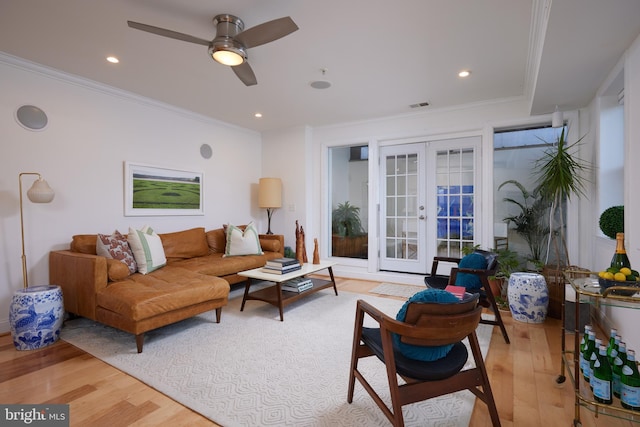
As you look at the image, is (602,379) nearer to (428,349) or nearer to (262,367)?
(428,349)

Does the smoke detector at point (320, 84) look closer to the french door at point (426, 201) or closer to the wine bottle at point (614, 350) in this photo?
the french door at point (426, 201)

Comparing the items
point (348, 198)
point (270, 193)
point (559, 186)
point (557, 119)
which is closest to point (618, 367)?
point (559, 186)

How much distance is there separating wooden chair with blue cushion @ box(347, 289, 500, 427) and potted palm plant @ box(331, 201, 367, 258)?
3.90 metres

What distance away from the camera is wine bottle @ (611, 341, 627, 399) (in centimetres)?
150

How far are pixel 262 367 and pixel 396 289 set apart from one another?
2669mm

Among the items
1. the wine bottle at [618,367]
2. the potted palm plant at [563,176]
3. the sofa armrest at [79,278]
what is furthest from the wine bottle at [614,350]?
the sofa armrest at [79,278]

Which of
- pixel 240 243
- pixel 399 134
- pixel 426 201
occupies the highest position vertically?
pixel 399 134

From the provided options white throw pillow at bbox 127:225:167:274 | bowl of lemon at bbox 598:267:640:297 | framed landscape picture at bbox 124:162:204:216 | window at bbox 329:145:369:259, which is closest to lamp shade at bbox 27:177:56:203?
white throw pillow at bbox 127:225:167:274

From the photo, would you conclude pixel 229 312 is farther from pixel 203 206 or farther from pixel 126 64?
pixel 126 64

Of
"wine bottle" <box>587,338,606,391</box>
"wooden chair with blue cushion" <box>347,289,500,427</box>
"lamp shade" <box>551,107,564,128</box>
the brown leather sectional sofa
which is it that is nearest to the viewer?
"wooden chair with blue cushion" <box>347,289,500,427</box>

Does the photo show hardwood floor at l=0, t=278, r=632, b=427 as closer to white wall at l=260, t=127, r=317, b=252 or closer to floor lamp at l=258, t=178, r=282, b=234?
floor lamp at l=258, t=178, r=282, b=234

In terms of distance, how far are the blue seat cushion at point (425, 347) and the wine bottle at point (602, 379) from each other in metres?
0.71

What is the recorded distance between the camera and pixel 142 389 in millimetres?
1979

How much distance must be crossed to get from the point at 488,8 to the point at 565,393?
2.63 m
